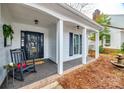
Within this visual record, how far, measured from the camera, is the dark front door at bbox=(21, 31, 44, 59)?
8398mm

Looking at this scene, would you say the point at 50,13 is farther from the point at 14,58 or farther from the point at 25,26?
the point at 25,26

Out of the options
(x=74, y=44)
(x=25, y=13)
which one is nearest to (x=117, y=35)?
(x=74, y=44)

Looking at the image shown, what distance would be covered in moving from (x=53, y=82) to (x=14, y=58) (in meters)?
1.76

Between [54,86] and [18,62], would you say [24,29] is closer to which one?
[18,62]

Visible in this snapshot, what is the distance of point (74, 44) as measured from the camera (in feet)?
37.5

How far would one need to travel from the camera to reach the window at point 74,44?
1094cm

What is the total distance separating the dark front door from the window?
2.34 metres

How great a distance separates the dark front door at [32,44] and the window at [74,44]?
7.67 ft

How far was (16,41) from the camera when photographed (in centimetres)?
780

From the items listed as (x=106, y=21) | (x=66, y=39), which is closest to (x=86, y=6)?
(x=106, y=21)

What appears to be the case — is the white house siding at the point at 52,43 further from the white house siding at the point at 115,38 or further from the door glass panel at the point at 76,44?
the white house siding at the point at 115,38

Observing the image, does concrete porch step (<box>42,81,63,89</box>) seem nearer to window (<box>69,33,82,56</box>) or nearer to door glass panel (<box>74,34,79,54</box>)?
window (<box>69,33,82,56</box>)

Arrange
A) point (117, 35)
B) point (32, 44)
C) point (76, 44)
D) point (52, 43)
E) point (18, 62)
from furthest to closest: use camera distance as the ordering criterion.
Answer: point (117, 35) → point (76, 44) → point (52, 43) → point (32, 44) → point (18, 62)

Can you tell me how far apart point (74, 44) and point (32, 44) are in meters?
3.69
